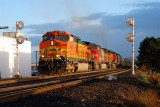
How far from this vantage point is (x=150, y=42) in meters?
37.7

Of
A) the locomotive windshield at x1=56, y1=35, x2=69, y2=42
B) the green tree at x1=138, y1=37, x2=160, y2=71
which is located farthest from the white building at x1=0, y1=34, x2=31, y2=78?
the green tree at x1=138, y1=37, x2=160, y2=71

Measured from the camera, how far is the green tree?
36.4m

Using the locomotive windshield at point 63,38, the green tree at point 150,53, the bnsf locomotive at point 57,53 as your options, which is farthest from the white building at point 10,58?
the green tree at point 150,53

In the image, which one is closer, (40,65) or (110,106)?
(110,106)

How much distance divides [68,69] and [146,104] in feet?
43.7

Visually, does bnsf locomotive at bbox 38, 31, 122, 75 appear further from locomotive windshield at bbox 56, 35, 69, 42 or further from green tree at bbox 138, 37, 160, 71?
green tree at bbox 138, 37, 160, 71

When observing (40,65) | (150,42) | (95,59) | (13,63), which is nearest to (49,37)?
(40,65)

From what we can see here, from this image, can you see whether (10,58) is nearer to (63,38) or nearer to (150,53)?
(63,38)

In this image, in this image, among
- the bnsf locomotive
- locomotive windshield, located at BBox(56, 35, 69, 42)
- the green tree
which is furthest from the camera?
the green tree

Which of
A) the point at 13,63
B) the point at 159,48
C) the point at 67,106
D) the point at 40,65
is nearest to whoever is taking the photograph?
the point at 67,106

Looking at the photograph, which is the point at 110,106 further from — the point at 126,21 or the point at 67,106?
the point at 126,21

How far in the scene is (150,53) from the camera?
37094 mm

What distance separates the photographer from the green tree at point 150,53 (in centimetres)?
3639

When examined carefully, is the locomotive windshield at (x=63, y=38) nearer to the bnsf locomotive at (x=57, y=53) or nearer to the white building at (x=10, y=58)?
the bnsf locomotive at (x=57, y=53)
